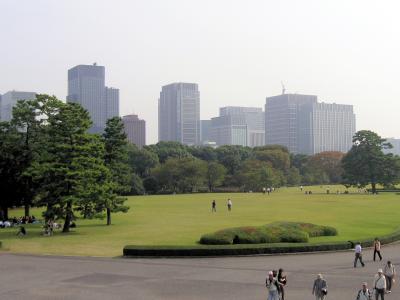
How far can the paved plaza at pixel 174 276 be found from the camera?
2200 cm

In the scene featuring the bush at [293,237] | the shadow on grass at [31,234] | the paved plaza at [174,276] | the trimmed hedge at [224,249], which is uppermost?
the bush at [293,237]

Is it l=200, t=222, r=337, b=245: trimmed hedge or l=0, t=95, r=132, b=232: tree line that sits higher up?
l=0, t=95, r=132, b=232: tree line

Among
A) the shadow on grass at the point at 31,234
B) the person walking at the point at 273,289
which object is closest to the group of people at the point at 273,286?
the person walking at the point at 273,289

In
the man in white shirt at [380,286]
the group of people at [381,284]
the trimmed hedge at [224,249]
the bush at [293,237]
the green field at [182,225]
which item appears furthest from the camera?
the green field at [182,225]

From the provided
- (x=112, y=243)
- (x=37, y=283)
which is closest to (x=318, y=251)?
(x=112, y=243)

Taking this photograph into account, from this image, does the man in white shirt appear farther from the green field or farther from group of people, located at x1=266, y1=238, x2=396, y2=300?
the green field

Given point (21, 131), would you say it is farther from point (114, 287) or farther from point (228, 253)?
point (114, 287)

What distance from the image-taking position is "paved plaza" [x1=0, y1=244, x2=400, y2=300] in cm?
2200

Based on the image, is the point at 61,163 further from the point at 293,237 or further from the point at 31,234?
the point at 293,237

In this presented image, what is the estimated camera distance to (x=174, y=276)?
25672 mm

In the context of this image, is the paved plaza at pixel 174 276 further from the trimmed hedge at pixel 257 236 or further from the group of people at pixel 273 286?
the trimmed hedge at pixel 257 236

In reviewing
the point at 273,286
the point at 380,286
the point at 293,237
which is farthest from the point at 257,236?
the point at 273,286

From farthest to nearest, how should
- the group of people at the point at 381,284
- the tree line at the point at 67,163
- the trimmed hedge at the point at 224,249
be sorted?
the tree line at the point at 67,163, the trimmed hedge at the point at 224,249, the group of people at the point at 381,284

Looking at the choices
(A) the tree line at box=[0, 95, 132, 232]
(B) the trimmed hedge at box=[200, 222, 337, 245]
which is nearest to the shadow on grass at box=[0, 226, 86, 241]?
(A) the tree line at box=[0, 95, 132, 232]
